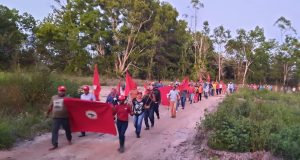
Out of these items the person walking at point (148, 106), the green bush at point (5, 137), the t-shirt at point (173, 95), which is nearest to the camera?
the green bush at point (5, 137)

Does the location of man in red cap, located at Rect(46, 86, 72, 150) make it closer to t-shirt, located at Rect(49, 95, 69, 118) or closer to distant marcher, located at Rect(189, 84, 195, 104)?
t-shirt, located at Rect(49, 95, 69, 118)

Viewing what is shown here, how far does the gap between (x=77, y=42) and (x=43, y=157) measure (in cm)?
3777

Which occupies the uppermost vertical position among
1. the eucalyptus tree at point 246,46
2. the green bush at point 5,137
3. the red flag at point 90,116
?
the eucalyptus tree at point 246,46

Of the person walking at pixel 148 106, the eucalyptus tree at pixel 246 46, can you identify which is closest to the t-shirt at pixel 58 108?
the person walking at pixel 148 106

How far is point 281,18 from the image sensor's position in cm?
7500

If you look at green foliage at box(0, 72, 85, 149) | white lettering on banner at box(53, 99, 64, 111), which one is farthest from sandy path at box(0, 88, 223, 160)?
white lettering on banner at box(53, 99, 64, 111)

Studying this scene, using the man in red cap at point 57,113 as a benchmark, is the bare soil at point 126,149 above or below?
below

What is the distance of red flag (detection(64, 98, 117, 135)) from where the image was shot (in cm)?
1163

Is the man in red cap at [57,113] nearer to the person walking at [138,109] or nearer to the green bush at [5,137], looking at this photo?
the green bush at [5,137]

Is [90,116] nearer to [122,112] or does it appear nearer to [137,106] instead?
[122,112]

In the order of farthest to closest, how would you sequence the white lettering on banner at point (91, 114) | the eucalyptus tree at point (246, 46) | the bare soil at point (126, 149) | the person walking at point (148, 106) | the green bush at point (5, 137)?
1. the eucalyptus tree at point (246, 46)
2. the person walking at point (148, 106)
3. the white lettering on banner at point (91, 114)
4. the green bush at point (5, 137)
5. the bare soil at point (126, 149)

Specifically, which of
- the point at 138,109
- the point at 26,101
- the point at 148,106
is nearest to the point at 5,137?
the point at 138,109

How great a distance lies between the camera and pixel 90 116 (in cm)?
1192

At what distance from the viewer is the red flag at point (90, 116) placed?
11.6m
